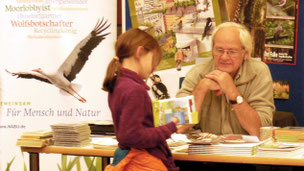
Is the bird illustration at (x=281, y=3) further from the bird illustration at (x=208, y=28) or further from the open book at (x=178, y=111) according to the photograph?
the open book at (x=178, y=111)

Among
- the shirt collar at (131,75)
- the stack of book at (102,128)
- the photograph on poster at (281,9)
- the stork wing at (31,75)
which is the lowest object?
the stack of book at (102,128)

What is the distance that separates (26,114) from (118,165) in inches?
89.4

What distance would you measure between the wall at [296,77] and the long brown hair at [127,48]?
2.10 metres

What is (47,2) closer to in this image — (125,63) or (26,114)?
(26,114)

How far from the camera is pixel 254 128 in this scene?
3.33m

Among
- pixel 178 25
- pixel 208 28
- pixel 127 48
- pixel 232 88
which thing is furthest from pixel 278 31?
pixel 127 48

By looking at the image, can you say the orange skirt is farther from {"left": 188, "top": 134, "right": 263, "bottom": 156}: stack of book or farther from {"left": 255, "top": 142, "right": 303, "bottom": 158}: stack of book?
{"left": 255, "top": 142, "right": 303, "bottom": 158}: stack of book

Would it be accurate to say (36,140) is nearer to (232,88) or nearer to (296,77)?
(232,88)

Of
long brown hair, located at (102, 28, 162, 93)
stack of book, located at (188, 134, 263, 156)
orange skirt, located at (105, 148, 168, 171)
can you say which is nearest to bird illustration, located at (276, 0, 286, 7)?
stack of book, located at (188, 134, 263, 156)

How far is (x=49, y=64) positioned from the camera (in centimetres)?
454

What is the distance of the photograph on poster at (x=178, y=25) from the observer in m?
4.40

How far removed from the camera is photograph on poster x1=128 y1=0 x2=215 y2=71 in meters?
4.40

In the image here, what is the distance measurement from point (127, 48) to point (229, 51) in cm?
126

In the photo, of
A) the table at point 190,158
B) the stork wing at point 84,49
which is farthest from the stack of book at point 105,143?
the stork wing at point 84,49
